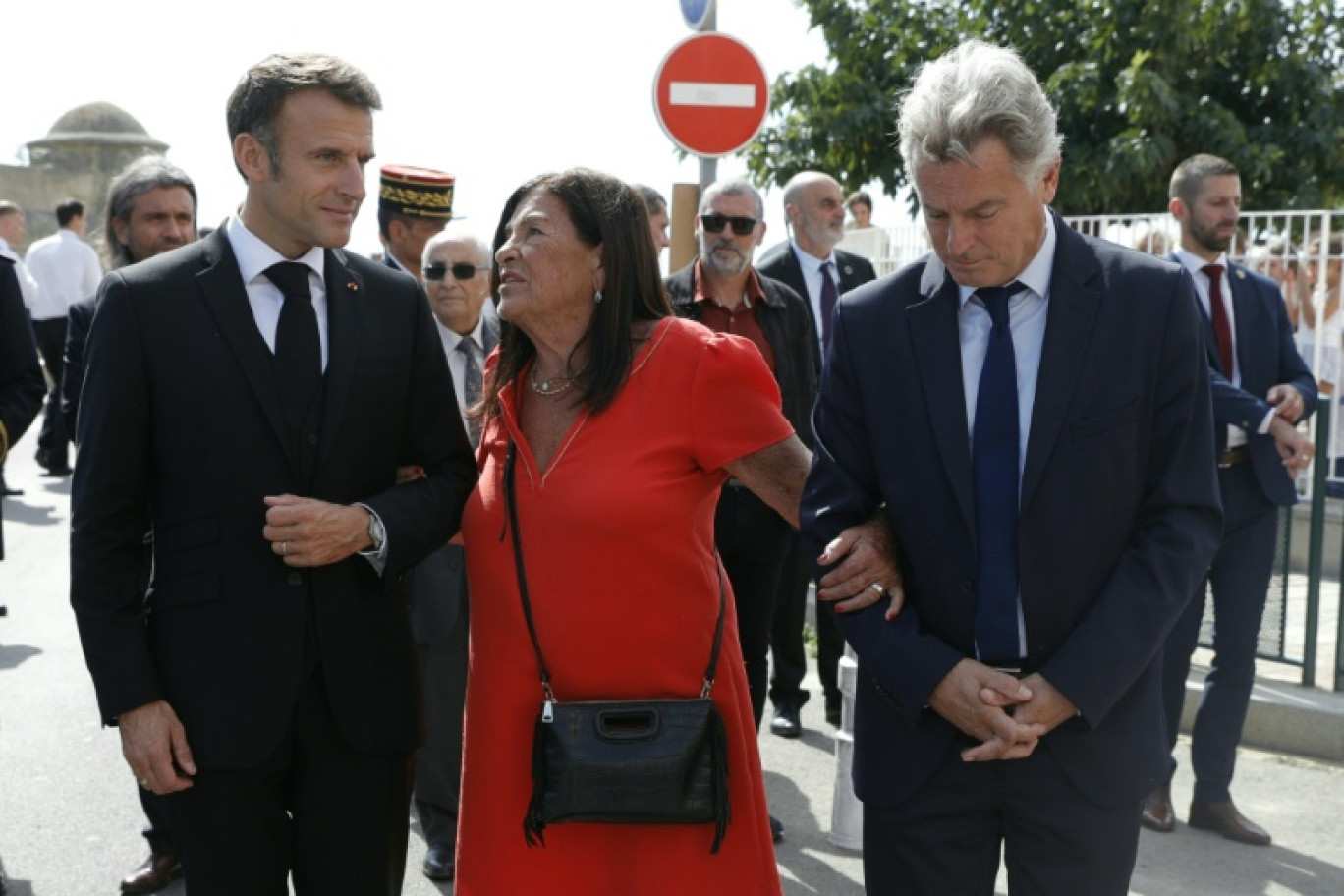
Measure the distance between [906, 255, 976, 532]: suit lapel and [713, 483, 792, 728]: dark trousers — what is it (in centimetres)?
296

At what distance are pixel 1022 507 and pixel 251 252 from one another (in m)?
1.70

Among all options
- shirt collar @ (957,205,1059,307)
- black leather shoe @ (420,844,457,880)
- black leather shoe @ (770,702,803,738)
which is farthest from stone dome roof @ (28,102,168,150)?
shirt collar @ (957,205,1059,307)

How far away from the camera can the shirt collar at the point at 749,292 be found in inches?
253

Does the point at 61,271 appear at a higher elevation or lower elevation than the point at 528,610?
higher

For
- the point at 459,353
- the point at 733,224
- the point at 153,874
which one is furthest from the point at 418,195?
the point at 153,874

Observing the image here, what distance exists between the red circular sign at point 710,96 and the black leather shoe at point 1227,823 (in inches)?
164

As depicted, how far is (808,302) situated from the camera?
24.8ft

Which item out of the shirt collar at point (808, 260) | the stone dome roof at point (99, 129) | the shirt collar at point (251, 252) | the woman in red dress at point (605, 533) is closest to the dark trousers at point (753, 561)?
the shirt collar at point (808, 260)

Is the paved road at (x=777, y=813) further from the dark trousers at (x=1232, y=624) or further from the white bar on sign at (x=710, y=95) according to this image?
the white bar on sign at (x=710, y=95)

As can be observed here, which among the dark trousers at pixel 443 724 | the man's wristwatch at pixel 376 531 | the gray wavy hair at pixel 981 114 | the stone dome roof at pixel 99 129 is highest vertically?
the stone dome roof at pixel 99 129

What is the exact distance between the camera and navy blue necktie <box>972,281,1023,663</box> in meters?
2.99

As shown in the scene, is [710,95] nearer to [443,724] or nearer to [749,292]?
[749,292]

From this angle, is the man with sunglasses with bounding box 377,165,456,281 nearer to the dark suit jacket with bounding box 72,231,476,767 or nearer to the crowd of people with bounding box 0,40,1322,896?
the crowd of people with bounding box 0,40,1322,896

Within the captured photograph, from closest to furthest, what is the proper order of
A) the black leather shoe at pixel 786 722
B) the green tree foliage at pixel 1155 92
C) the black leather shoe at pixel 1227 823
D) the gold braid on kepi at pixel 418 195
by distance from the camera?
the black leather shoe at pixel 1227 823, the gold braid on kepi at pixel 418 195, the black leather shoe at pixel 786 722, the green tree foliage at pixel 1155 92
